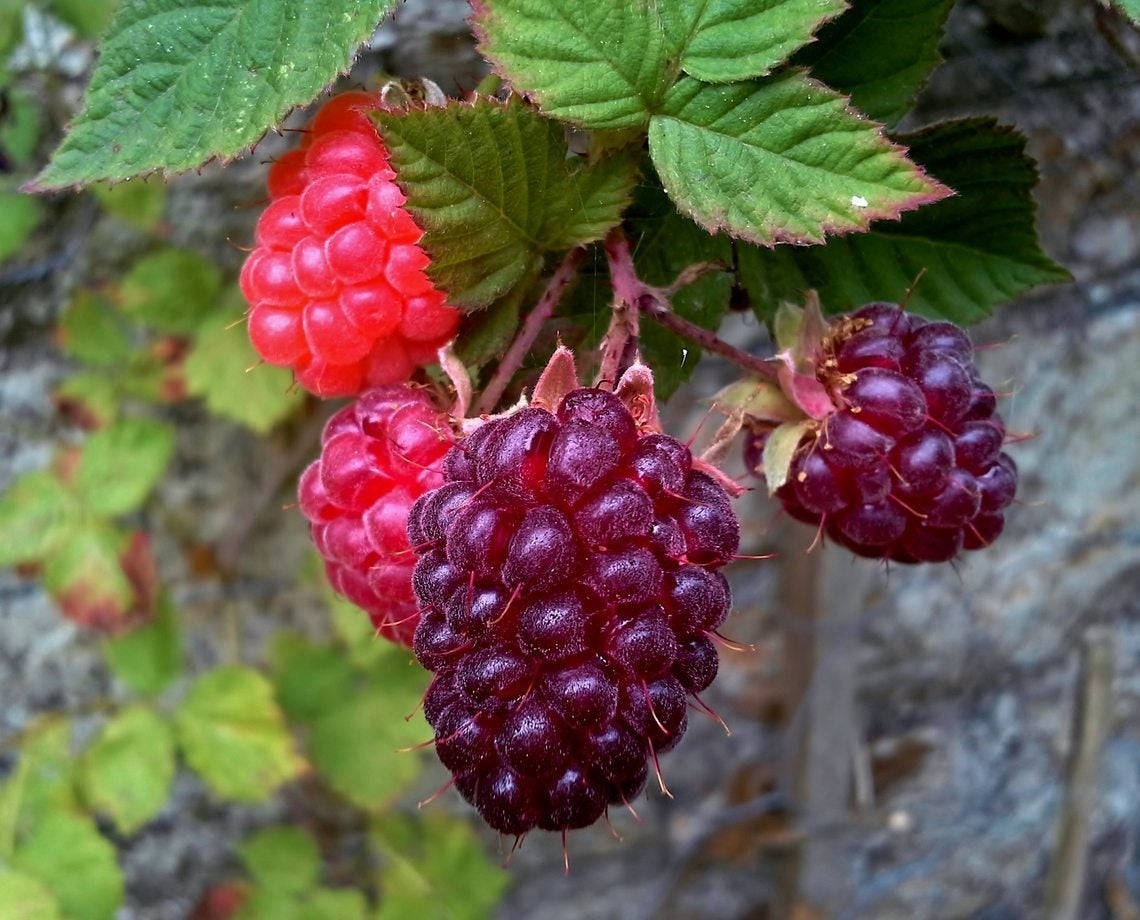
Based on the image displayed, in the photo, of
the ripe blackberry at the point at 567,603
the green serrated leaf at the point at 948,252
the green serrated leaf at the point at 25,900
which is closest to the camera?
the ripe blackberry at the point at 567,603

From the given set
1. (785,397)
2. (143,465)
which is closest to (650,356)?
(785,397)

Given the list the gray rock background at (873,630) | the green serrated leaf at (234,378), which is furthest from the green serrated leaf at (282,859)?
the green serrated leaf at (234,378)

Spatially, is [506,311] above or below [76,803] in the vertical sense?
above

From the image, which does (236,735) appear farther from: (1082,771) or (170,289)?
(1082,771)

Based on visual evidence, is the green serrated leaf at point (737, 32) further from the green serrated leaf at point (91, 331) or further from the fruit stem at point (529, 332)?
the green serrated leaf at point (91, 331)

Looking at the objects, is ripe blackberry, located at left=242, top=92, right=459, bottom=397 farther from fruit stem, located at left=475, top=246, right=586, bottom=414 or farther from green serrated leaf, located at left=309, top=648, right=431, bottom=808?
green serrated leaf, located at left=309, top=648, right=431, bottom=808

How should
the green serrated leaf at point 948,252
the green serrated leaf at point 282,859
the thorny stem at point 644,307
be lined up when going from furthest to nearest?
the green serrated leaf at point 282,859 < the green serrated leaf at point 948,252 < the thorny stem at point 644,307

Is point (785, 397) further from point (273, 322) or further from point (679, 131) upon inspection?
point (273, 322)
